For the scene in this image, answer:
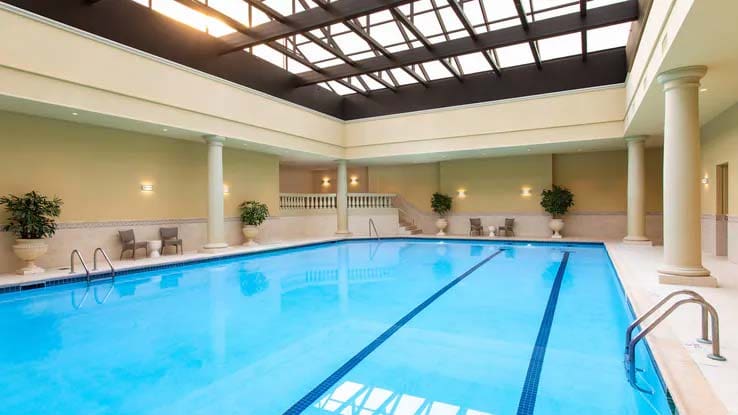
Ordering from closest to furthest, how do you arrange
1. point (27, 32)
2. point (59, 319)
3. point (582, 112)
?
point (59, 319), point (27, 32), point (582, 112)

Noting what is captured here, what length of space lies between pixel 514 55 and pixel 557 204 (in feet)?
17.4

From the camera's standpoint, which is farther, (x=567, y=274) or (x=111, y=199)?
(x=111, y=199)

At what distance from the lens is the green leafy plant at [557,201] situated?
1375cm

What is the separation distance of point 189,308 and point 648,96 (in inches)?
325

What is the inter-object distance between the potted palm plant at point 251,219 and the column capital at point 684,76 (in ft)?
34.2

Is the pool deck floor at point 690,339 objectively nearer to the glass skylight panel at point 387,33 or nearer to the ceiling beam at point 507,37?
the ceiling beam at point 507,37

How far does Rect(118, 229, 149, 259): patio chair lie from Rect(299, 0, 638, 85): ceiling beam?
691 centimetres

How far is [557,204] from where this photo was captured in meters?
13.7

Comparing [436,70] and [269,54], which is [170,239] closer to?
[269,54]

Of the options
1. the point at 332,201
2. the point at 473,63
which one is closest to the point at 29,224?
the point at 332,201

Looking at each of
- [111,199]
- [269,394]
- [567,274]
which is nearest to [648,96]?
[567,274]

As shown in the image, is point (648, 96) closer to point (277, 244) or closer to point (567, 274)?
point (567, 274)

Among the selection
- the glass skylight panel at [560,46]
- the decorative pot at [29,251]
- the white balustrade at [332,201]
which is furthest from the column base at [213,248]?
the glass skylight panel at [560,46]

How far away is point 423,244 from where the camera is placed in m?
14.0
